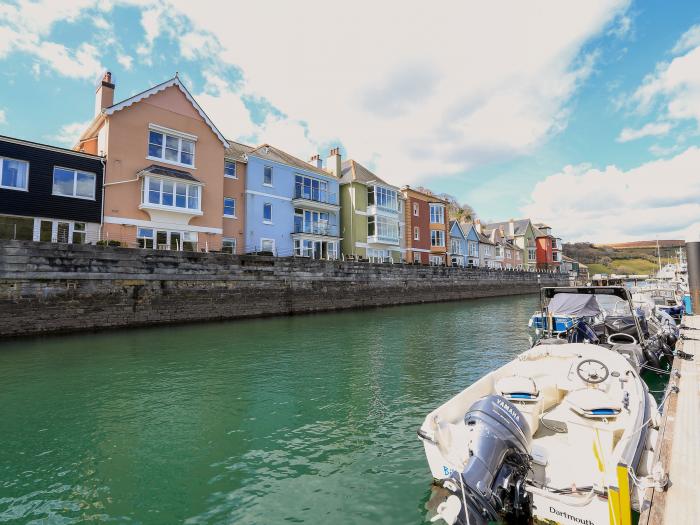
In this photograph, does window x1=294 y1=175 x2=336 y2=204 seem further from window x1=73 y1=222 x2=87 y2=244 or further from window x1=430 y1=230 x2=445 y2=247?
window x1=430 y1=230 x2=445 y2=247

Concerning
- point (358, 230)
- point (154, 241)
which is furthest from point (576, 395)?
point (358, 230)

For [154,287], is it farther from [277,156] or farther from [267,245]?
[277,156]

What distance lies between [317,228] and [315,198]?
2.94m

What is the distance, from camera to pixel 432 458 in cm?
418

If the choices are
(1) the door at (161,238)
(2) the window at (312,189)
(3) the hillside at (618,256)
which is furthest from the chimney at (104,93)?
(3) the hillside at (618,256)

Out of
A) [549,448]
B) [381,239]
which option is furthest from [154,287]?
A: [381,239]

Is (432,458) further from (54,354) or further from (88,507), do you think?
(54,354)

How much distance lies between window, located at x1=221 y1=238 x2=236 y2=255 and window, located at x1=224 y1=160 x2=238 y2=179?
5.25 metres

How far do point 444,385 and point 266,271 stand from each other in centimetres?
1738

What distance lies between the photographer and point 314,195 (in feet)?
121

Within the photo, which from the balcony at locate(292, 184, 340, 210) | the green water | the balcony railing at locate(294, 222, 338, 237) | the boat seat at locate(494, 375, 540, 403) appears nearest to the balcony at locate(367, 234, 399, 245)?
the balcony railing at locate(294, 222, 338, 237)

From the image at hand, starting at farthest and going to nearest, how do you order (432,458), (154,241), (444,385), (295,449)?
(154,241) < (444,385) < (295,449) < (432,458)

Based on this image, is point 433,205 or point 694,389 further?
point 433,205

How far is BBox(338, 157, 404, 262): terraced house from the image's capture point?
133 ft
